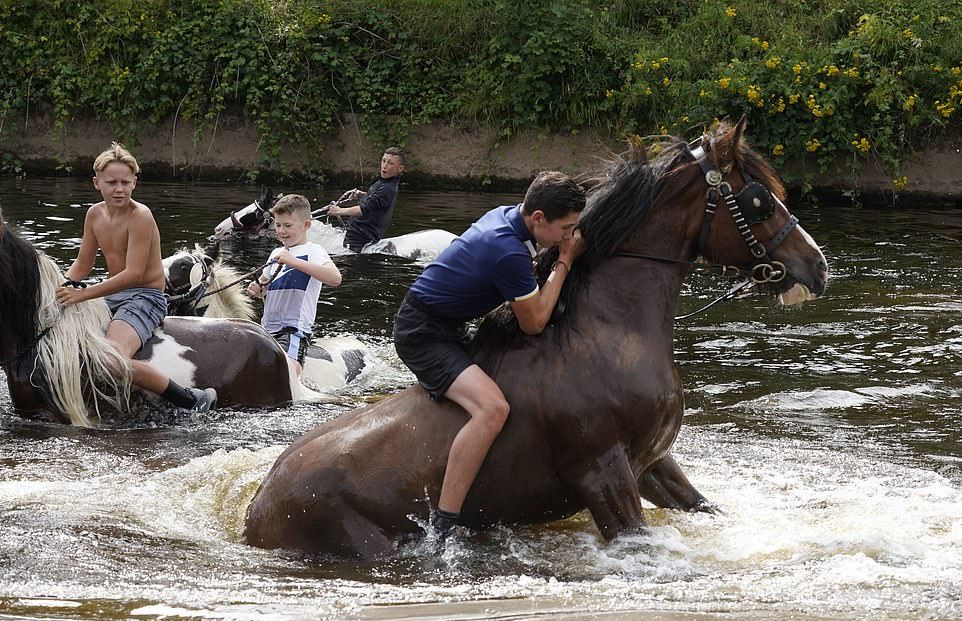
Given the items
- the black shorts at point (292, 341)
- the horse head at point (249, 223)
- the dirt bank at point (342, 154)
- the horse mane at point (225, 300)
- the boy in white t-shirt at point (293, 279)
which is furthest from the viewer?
the dirt bank at point (342, 154)

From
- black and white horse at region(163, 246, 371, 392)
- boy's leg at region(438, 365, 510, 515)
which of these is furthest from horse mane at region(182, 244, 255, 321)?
boy's leg at region(438, 365, 510, 515)

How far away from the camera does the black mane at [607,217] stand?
5.23 m

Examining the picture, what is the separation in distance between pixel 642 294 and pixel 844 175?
14.5 meters

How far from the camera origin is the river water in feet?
14.7

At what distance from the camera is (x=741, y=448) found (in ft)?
23.1

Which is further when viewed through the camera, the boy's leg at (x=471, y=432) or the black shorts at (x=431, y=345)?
the black shorts at (x=431, y=345)

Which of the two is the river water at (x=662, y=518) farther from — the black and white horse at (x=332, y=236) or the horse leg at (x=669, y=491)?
the black and white horse at (x=332, y=236)

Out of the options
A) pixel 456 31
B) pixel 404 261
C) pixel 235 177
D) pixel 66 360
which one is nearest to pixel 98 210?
pixel 66 360

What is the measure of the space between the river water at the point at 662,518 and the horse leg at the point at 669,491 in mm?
63

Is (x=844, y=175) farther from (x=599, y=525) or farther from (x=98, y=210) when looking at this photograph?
(x=599, y=525)

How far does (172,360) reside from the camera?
7.98 meters

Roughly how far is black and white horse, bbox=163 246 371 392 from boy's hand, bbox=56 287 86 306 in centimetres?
141

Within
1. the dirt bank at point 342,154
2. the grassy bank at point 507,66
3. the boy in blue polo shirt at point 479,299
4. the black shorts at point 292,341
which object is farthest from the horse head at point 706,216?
the dirt bank at point 342,154

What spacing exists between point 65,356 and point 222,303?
184 cm
